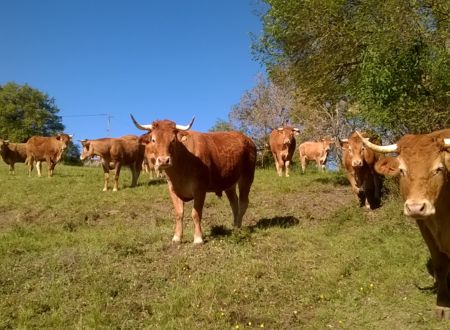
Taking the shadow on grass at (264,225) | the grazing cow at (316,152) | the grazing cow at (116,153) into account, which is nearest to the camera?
the shadow on grass at (264,225)

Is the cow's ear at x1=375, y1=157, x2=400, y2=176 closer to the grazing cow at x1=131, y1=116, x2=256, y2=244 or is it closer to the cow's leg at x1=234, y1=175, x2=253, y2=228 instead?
the grazing cow at x1=131, y1=116, x2=256, y2=244

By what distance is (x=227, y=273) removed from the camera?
329 inches

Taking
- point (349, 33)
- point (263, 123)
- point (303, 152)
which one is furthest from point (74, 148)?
point (349, 33)

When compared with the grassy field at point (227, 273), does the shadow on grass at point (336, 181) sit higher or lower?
higher

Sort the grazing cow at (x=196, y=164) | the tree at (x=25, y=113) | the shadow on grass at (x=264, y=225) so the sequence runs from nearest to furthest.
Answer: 1. the grazing cow at (x=196, y=164)
2. the shadow on grass at (x=264, y=225)
3. the tree at (x=25, y=113)

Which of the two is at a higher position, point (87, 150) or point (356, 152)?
point (87, 150)

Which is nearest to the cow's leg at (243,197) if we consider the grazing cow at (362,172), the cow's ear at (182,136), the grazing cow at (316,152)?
the cow's ear at (182,136)

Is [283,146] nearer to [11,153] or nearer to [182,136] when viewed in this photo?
[182,136]

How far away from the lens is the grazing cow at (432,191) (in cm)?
604

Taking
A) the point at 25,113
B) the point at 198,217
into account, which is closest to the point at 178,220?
the point at 198,217

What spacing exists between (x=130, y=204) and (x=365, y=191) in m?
7.04

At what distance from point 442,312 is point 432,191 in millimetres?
1604

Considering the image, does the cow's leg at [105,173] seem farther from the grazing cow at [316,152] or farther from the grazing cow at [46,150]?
the grazing cow at [316,152]

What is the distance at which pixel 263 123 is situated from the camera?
4931 centimetres
